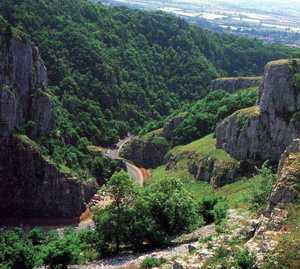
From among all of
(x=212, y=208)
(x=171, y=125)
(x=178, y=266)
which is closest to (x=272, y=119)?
(x=212, y=208)

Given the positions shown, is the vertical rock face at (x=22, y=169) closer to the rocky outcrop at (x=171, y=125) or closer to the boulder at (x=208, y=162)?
the boulder at (x=208, y=162)

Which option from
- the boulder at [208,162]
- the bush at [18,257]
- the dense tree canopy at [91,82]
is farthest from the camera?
the dense tree canopy at [91,82]

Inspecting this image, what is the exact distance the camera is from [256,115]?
102812 mm

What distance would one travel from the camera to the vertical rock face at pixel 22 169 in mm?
107875

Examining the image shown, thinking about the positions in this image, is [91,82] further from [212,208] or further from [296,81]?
[212,208]

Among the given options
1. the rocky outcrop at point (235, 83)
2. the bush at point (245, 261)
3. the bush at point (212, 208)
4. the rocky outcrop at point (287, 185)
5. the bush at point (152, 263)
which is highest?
the rocky outcrop at point (287, 185)

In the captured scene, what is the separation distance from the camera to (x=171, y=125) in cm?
14475

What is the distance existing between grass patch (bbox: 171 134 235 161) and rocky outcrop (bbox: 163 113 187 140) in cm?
900

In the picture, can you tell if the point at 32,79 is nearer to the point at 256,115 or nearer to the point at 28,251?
the point at 256,115

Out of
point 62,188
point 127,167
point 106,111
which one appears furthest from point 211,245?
point 106,111

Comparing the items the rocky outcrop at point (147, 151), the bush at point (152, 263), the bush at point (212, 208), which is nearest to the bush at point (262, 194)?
the bush at point (212, 208)

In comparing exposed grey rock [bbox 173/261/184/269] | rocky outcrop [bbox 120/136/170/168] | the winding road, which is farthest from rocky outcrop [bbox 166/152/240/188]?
exposed grey rock [bbox 173/261/184/269]

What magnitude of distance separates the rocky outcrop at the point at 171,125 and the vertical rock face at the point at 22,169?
112ft

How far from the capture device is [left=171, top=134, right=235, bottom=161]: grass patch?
109125mm
